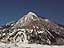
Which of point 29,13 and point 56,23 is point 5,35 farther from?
point 56,23

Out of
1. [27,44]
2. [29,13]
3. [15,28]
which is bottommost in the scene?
[27,44]

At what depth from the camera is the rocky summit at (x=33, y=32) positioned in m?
30.2

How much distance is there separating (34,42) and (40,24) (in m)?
3.32

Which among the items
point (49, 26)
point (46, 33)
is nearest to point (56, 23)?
point (49, 26)

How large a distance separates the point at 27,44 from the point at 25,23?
12.9 ft

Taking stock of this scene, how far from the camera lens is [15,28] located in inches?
1252

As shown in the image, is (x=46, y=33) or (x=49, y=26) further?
(x=49, y=26)

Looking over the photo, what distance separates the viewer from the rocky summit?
3020 centimetres

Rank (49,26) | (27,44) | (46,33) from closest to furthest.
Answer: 1. (27,44)
2. (46,33)
3. (49,26)

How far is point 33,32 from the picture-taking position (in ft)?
100

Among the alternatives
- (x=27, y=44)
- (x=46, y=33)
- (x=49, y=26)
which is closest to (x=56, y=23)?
(x=49, y=26)

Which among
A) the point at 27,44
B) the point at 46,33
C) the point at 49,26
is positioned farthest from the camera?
the point at 49,26

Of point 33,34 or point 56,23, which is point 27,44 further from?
point 56,23

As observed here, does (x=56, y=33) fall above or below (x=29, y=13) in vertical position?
below
